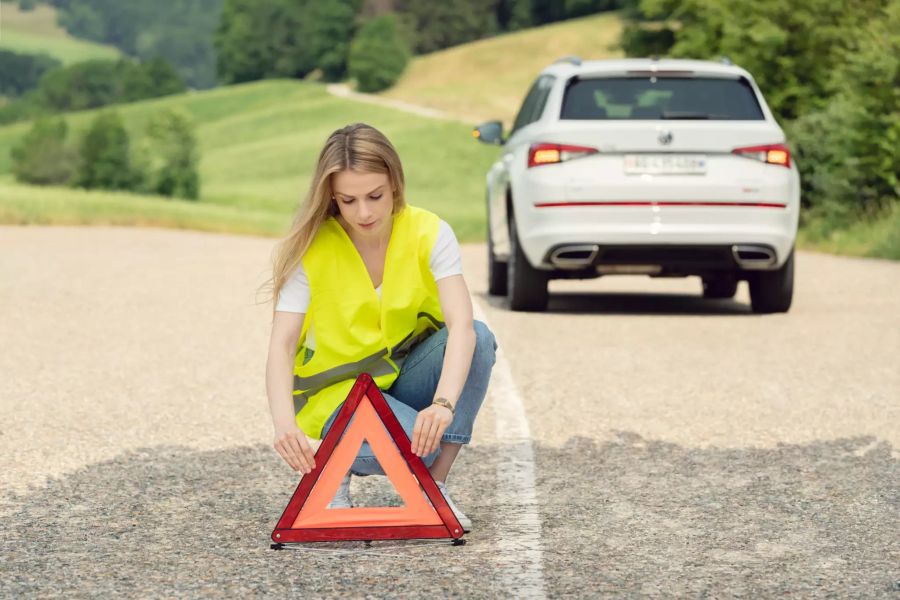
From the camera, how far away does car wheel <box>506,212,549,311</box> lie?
11961 mm

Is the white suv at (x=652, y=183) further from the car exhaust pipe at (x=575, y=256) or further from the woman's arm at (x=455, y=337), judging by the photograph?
the woman's arm at (x=455, y=337)

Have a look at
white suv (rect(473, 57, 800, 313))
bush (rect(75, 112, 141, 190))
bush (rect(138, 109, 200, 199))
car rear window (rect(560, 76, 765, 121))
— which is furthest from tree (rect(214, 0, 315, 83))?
white suv (rect(473, 57, 800, 313))

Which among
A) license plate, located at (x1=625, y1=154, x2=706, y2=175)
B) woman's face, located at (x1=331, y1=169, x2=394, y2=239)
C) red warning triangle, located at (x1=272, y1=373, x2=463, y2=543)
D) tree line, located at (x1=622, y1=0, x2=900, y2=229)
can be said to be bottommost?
tree line, located at (x1=622, y1=0, x2=900, y2=229)

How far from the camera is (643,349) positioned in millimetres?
9977

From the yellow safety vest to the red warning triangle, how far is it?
0.57ft

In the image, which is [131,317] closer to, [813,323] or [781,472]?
[813,323]

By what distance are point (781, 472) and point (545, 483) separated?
970 millimetres

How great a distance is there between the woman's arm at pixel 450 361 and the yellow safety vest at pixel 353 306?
0.38 feet

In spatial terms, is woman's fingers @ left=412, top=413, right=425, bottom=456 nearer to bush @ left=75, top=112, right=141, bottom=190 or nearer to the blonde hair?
the blonde hair

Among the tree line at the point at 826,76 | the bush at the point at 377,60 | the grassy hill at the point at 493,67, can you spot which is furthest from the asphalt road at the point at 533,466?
the bush at the point at 377,60

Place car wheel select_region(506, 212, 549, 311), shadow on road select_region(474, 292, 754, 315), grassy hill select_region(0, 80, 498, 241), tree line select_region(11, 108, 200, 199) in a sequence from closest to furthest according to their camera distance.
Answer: car wheel select_region(506, 212, 549, 311) → shadow on road select_region(474, 292, 754, 315) → grassy hill select_region(0, 80, 498, 241) → tree line select_region(11, 108, 200, 199)

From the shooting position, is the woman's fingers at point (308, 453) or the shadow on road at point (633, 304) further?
the shadow on road at point (633, 304)

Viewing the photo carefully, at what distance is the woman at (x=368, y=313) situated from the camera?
15.1 ft

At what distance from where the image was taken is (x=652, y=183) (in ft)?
37.1
